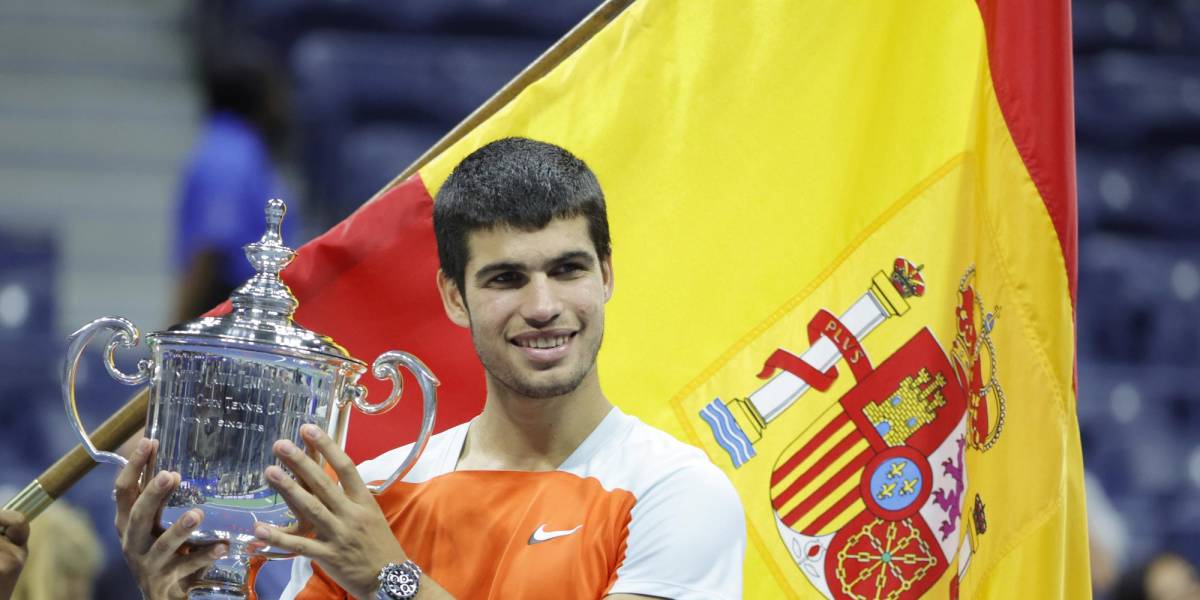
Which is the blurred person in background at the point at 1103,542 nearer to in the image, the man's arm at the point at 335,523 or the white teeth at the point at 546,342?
the white teeth at the point at 546,342

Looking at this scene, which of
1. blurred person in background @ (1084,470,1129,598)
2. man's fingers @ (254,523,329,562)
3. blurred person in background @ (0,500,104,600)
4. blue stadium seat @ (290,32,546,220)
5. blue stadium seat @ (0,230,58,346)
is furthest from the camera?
blue stadium seat @ (290,32,546,220)

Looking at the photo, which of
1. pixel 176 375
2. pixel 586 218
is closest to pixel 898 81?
pixel 586 218

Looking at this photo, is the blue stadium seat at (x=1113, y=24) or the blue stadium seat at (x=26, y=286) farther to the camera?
the blue stadium seat at (x=1113, y=24)

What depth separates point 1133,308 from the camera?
20.3ft

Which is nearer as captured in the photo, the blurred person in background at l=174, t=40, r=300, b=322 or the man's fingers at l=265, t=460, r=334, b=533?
the man's fingers at l=265, t=460, r=334, b=533

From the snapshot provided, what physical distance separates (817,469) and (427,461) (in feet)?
1.93

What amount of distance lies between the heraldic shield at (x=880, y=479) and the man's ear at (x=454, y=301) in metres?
0.60

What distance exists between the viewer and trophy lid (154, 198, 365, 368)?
1761 mm

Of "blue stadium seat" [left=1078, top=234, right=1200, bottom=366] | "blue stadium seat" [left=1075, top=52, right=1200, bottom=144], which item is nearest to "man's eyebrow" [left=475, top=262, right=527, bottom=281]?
"blue stadium seat" [left=1078, top=234, right=1200, bottom=366]

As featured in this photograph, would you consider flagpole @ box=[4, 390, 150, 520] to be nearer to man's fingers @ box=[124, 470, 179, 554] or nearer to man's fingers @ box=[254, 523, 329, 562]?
man's fingers @ box=[124, 470, 179, 554]

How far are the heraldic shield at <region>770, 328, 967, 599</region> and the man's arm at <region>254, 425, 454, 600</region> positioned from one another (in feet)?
2.37

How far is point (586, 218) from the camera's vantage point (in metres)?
1.89

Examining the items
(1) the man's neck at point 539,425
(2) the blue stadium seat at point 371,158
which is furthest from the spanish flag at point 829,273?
(2) the blue stadium seat at point 371,158

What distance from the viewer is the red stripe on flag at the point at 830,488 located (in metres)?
2.32
